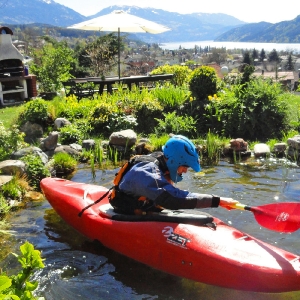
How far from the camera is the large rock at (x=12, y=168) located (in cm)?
608

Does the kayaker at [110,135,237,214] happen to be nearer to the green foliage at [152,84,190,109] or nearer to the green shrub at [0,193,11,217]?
the green shrub at [0,193,11,217]

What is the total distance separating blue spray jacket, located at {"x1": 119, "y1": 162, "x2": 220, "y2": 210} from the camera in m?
3.82

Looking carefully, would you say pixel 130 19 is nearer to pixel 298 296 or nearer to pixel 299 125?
pixel 299 125

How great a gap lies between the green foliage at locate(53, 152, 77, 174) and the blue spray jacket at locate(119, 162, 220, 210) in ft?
10.7

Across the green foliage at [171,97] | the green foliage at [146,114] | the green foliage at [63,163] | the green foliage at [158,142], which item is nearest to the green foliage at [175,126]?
the green foliage at [146,114]

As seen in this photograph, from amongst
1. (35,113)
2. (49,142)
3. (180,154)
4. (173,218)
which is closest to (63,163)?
(49,142)

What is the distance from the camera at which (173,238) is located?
3.87 meters

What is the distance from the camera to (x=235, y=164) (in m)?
7.46

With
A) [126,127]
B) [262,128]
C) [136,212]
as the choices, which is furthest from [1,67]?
[136,212]

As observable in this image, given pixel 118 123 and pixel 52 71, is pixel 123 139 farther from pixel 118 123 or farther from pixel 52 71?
pixel 52 71

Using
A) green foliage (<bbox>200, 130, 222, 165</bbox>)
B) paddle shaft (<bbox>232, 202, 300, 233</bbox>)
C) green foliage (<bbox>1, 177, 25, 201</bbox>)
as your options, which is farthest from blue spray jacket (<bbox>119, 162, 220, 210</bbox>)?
green foliage (<bbox>200, 130, 222, 165</bbox>)

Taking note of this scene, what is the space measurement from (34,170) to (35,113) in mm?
2482

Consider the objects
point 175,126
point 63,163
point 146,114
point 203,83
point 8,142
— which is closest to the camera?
point 8,142

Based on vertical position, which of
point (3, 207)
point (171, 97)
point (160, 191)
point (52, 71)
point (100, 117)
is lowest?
point (3, 207)
